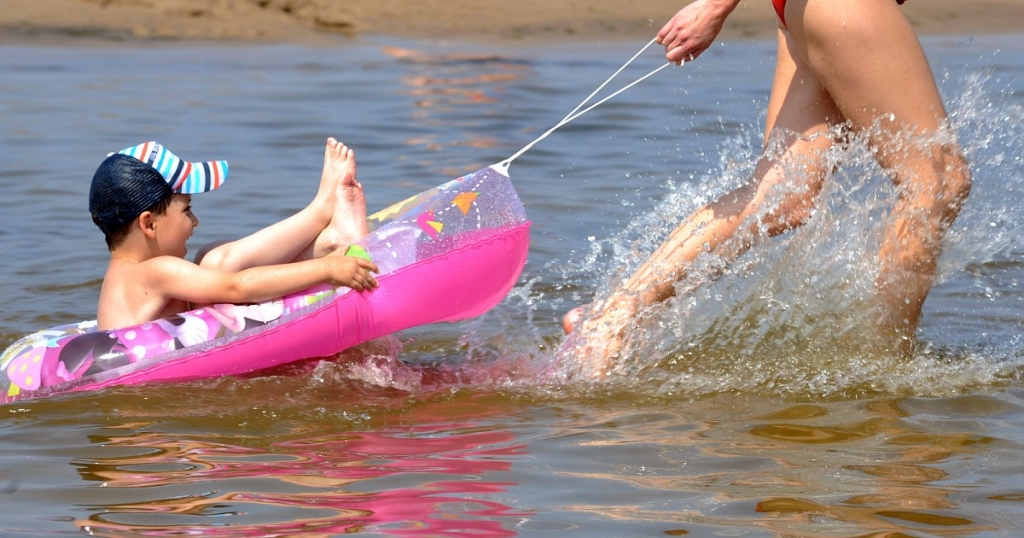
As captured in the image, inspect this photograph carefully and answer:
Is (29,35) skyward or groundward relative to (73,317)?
skyward

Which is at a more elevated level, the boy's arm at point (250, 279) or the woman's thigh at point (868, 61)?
the woman's thigh at point (868, 61)

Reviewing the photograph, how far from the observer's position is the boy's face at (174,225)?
4383 millimetres

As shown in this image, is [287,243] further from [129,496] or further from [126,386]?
[129,496]

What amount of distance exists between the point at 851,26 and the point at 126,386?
2366 millimetres

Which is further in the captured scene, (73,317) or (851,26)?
(73,317)

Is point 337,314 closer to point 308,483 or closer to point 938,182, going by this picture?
point 308,483

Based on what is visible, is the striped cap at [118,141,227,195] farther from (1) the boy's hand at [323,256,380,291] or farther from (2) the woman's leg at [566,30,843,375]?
(2) the woman's leg at [566,30,843,375]

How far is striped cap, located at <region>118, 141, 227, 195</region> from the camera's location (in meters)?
4.34

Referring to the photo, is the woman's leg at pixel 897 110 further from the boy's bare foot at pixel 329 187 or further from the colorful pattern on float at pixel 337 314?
the boy's bare foot at pixel 329 187

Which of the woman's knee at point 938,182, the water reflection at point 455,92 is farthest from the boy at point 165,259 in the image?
the water reflection at point 455,92

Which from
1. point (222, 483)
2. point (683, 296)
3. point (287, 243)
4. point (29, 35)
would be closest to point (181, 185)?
point (287, 243)

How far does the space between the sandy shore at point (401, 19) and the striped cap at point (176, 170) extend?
975 centimetres

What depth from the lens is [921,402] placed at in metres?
4.06

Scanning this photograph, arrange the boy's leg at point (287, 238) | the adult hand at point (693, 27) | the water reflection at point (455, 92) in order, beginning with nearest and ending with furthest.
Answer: the adult hand at point (693, 27), the boy's leg at point (287, 238), the water reflection at point (455, 92)
